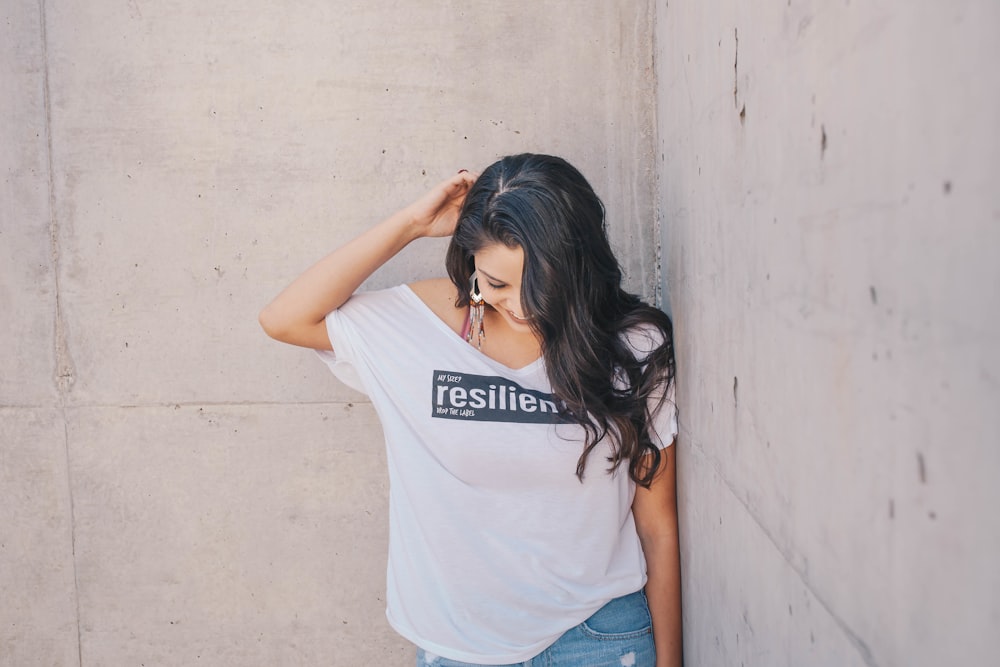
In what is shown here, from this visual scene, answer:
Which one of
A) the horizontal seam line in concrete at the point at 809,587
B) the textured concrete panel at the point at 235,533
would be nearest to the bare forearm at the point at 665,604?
the horizontal seam line in concrete at the point at 809,587

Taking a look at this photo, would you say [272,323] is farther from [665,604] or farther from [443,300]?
[665,604]

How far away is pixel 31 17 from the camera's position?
229 cm

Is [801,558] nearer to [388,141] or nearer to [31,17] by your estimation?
[388,141]

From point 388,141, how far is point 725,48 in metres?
1.23

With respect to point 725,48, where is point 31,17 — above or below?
above

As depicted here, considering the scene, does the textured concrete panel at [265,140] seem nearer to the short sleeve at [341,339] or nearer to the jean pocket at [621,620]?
the short sleeve at [341,339]

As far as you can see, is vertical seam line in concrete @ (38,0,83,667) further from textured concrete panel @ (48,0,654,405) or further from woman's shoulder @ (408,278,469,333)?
woman's shoulder @ (408,278,469,333)

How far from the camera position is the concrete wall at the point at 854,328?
1.84ft

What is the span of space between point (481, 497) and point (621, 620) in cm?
46

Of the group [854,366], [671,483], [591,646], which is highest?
[854,366]

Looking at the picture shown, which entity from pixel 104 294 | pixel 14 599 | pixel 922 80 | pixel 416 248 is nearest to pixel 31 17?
pixel 104 294

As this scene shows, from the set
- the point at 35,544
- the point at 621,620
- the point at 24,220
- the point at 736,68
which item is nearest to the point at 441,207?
the point at 736,68

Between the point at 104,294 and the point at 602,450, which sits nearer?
the point at 602,450

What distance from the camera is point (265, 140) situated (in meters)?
2.27
